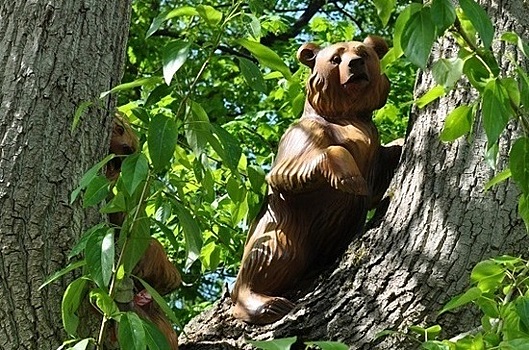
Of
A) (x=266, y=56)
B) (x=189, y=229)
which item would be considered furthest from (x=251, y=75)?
(x=189, y=229)

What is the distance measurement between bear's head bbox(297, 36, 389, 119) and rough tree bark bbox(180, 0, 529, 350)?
0.97 feet

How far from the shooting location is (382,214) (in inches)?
91.4

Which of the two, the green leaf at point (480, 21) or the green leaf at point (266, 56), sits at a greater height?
the green leaf at point (266, 56)

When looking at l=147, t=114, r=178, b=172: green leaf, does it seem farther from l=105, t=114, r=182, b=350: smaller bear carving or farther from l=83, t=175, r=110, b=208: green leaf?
l=105, t=114, r=182, b=350: smaller bear carving

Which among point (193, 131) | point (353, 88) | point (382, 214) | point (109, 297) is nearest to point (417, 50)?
point (193, 131)

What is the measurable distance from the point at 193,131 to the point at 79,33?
50 cm

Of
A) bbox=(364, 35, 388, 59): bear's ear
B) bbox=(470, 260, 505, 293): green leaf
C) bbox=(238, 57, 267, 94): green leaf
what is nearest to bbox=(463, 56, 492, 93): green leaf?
bbox=(470, 260, 505, 293): green leaf

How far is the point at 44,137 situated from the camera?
210 centimetres

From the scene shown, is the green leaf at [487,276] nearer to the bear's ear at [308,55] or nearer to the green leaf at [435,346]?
the green leaf at [435,346]

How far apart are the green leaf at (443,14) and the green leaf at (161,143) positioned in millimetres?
491

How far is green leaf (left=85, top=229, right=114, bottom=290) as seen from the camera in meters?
1.68

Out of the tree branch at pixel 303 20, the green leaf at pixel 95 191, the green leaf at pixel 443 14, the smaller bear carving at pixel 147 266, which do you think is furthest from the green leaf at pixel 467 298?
the tree branch at pixel 303 20

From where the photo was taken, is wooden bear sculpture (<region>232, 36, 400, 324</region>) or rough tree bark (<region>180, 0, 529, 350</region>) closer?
rough tree bark (<region>180, 0, 529, 350</region>)

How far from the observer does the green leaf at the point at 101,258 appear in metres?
1.68
